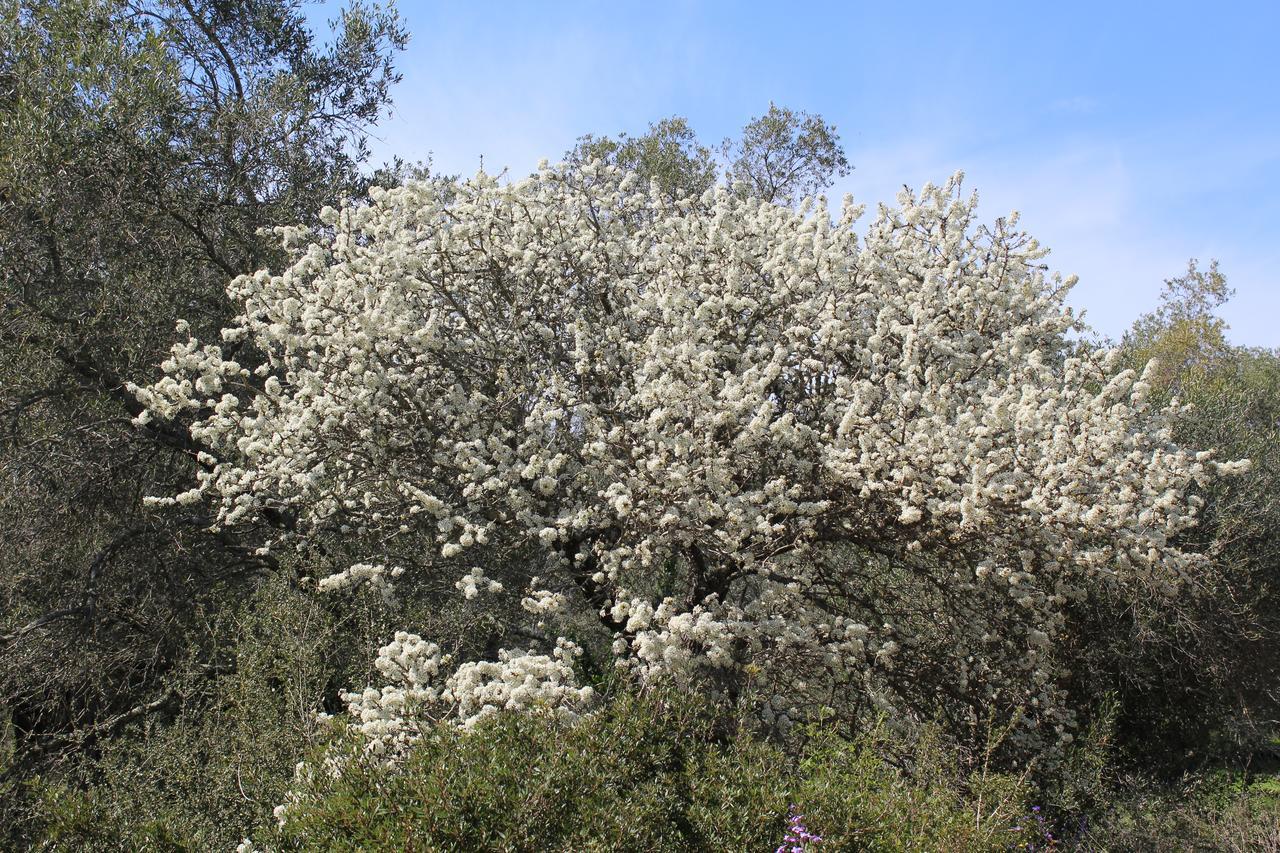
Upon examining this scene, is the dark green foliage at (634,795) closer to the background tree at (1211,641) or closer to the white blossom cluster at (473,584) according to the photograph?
the white blossom cluster at (473,584)

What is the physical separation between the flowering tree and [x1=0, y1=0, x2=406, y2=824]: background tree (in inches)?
78.7

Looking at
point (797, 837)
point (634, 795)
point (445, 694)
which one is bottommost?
point (797, 837)

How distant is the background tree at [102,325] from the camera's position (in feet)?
32.0

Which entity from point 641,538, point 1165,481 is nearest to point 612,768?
point 641,538

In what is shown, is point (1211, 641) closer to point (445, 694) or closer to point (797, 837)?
point (797, 837)

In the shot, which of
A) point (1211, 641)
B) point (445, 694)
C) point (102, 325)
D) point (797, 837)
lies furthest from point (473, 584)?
point (1211, 641)

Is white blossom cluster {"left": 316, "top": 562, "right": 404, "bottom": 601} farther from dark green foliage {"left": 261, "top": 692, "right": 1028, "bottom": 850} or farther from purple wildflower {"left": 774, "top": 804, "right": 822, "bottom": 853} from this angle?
purple wildflower {"left": 774, "top": 804, "right": 822, "bottom": 853}

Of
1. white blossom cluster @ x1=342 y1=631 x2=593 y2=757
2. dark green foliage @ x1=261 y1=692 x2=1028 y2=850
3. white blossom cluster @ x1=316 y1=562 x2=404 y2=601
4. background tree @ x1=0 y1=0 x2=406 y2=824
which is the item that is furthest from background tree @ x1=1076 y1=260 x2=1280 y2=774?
background tree @ x1=0 y1=0 x2=406 y2=824

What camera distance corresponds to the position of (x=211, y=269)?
458 inches

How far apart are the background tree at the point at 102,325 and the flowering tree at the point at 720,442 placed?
1998 mm

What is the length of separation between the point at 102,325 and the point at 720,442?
273 inches

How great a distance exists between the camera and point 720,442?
25.2 ft

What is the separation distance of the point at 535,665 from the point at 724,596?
2.36m

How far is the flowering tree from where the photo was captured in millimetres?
6949
